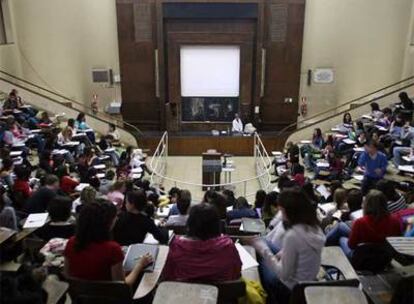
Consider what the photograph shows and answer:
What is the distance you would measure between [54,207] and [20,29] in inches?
444

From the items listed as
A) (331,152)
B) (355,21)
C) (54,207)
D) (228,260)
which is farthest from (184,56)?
(228,260)

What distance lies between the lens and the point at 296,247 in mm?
2793

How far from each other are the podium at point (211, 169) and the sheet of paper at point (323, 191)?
2656mm

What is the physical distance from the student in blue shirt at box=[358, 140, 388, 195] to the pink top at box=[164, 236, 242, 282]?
4.74 meters

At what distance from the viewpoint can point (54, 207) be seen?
3994 mm

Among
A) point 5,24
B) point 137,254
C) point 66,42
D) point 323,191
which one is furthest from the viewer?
point 66,42

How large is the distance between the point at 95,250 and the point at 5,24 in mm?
12473

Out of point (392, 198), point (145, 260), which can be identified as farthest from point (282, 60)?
point (145, 260)

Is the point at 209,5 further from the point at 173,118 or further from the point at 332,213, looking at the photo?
the point at 332,213

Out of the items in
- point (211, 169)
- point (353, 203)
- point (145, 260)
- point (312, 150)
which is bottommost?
point (211, 169)

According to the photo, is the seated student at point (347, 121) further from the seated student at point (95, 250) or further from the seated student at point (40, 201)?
the seated student at point (95, 250)

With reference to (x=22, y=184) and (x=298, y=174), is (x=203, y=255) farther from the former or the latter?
(x=298, y=174)

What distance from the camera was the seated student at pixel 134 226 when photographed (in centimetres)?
354

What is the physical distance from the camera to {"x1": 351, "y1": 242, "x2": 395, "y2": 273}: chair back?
339 centimetres
